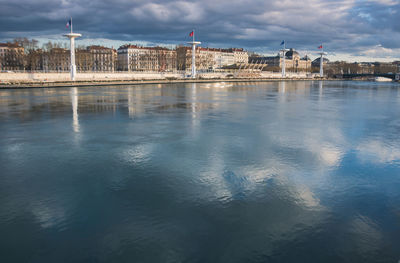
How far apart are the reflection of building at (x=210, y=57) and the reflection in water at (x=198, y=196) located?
9542 cm

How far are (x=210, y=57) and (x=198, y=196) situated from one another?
12336 cm

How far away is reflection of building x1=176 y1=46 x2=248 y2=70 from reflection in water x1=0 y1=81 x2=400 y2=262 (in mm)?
95419

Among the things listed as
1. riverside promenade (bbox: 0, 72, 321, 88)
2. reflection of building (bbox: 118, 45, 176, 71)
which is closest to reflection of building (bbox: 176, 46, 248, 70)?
reflection of building (bbox: 118, 45, 176, 71)

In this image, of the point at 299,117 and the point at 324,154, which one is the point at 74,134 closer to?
the point at 324,154

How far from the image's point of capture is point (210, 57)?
12781 centimetres

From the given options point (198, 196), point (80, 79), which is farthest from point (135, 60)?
point (198, 196)

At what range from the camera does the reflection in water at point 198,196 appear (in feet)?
18.8

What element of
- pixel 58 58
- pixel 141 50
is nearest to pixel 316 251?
pixel 58 58

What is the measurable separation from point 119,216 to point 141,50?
6221 inches

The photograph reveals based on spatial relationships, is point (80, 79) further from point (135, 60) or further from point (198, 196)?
point (135, 60)

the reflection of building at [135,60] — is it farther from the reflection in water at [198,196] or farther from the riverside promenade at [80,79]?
the reflection in water at [198,196]

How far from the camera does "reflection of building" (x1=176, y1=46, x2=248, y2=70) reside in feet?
359

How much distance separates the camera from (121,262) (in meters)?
5.30

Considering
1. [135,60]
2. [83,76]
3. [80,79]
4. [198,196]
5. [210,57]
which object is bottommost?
[198,196]
